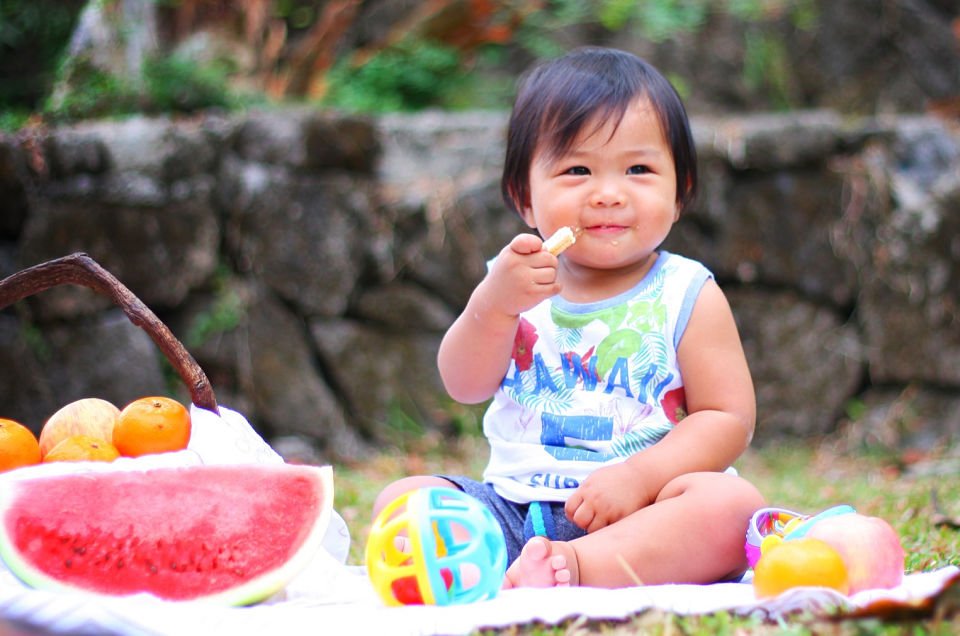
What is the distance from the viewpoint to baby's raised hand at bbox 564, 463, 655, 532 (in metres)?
1.83

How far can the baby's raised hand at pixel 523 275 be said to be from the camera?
1.89 m

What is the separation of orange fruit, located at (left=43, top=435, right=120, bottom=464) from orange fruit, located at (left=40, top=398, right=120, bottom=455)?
0.28 ft

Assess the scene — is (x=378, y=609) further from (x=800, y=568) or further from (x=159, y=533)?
(x=800, y=568)

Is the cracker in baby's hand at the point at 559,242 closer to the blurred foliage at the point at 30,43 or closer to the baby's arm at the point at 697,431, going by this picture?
the baby's arm at the point at 697,431

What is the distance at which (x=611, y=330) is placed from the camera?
6.90 ft

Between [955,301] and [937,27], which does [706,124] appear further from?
[937,27]

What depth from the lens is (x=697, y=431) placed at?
1939mm

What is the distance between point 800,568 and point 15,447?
56.1 inches

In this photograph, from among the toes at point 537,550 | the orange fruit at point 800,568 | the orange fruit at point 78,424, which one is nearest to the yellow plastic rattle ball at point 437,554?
the toes at point 537,550

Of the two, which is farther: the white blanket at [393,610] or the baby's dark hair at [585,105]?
the baby's dark hair at [585,105]

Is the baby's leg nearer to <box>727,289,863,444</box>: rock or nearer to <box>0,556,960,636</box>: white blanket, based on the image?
<box>0,556,960,636</box>: white blanket

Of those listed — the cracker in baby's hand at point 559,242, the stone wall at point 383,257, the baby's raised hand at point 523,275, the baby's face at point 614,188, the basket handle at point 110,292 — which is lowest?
the stone wall at point 383,257

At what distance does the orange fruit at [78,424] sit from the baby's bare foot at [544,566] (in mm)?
878

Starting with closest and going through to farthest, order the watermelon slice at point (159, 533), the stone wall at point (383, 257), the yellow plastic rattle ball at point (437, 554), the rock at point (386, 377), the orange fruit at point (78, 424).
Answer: the yellow plastic rattle ball at point (437, 554), the watermelon slice at point (159, 533), the orange fruit at point (78, 424), the stone wall at point (383, 257), the rock at point (386, 377)
